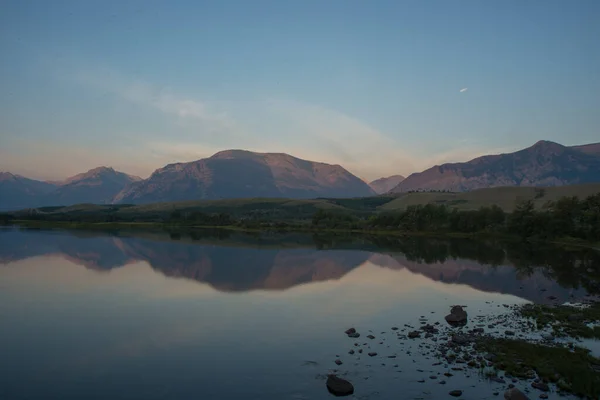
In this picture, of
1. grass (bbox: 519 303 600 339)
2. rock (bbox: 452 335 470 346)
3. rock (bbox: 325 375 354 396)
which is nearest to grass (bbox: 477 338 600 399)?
rock (bbox: 452 335 470 346)

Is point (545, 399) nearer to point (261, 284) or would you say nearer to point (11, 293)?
point (261, 284)

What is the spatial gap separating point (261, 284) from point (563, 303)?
2907cm

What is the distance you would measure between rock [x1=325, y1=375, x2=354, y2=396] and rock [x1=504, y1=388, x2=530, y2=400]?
20.0ft

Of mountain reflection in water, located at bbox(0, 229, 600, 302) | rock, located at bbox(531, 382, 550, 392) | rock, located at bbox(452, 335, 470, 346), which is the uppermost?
rock, located at bbox(531, 382, 550, 392)

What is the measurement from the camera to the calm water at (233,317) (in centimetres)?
2119

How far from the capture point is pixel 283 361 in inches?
963

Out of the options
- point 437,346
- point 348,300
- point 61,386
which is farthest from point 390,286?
point 61,386

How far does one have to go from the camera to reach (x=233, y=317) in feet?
115

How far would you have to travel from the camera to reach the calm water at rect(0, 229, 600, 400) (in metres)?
21.2

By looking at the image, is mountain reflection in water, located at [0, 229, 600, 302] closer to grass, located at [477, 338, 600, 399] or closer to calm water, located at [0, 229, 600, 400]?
calm water, located at [0, 229, 600, 400]

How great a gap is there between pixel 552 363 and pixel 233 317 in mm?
20996

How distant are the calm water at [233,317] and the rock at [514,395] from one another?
0.93 meters

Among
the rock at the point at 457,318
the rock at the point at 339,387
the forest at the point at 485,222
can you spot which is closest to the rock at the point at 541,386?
the rock at the point at 339,387

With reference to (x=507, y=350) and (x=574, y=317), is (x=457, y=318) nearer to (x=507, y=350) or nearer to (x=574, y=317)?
(x=574, y=317)
